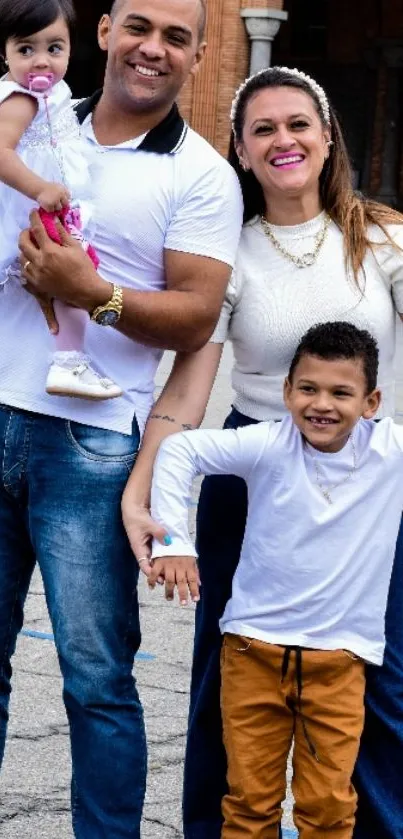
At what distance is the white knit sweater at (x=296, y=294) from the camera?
3057 mm

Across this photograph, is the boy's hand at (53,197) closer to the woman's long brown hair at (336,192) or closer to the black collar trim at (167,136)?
the black collar trim at (167,136)

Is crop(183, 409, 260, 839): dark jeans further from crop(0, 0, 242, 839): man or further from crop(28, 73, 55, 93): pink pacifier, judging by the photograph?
crop(28, 73, 55, 93): pink pacifier

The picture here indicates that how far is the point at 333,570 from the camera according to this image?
3.01 meters

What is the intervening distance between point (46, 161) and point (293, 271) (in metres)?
0.55

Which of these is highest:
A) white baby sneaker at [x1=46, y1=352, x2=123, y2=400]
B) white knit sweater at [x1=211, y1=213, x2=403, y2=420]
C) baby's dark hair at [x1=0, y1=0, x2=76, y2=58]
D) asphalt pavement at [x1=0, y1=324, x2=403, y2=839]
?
baby's dark hair at [x1=0, y1=0, x2=76, y2=58]

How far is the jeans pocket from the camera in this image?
2.89m

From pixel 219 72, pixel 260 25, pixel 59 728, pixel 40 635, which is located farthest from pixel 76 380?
pixel 260 25

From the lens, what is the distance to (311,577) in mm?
3012

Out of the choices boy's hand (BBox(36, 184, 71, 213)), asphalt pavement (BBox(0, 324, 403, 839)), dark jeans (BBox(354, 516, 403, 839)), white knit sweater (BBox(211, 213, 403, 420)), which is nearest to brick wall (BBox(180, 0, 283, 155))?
asphalt pavement (BBox(0, 324, 403, 839))

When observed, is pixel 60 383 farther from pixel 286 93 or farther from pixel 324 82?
pixel 324 82

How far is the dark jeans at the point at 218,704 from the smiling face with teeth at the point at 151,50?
72 centimetres

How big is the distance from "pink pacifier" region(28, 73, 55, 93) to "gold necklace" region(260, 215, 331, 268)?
1.71ft

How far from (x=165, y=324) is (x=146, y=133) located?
37 cm

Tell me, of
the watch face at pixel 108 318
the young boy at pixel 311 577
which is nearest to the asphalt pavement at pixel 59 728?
the young boy at pixel 311 577
